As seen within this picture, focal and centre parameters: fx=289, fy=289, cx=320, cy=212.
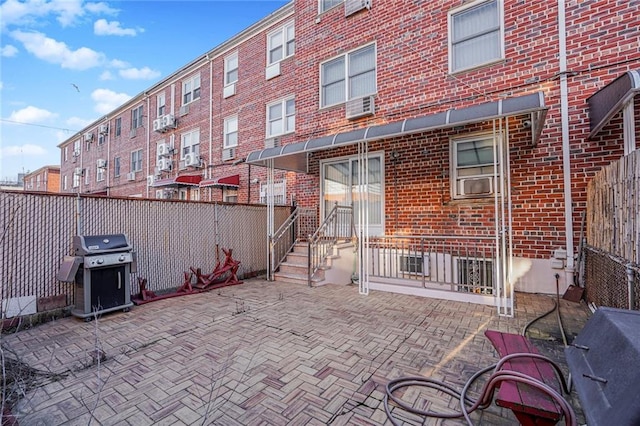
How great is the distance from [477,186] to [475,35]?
132 inches

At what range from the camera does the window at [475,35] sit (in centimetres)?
613

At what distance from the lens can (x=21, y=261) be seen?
435 centimetres

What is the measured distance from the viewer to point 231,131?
13.4 meters

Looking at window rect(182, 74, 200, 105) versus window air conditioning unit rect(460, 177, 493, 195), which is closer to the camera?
window air conditioning unit rect(460, 177, 493, 195)

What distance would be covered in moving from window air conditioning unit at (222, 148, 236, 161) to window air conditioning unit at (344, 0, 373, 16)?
7.34 m

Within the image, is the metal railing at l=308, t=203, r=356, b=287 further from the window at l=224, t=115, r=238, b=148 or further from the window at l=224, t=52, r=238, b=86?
the window at l=224, t=52, r=238, b=86

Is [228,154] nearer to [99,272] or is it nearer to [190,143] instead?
[190,143]

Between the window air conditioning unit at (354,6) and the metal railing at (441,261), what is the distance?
6.20m

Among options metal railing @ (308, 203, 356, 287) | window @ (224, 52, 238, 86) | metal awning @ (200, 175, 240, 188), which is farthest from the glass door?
window @ (224, 52, 238, 86)

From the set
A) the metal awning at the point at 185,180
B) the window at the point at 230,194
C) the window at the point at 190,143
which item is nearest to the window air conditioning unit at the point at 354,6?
the window at the point at 230,194

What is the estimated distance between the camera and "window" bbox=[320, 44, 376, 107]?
25.7ft

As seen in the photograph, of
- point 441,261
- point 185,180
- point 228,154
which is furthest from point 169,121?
point 441,261

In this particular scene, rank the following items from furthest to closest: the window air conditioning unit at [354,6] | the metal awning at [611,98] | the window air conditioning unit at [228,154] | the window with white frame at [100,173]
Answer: the window with white frame at [100,173] < the window air conditioning unit at [228,154] < the window air conditioning unit at [354,6] < the metal awning at [611,98]

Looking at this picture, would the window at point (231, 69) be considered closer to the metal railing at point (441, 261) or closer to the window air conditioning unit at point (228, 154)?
the window air conditioning unit at point (228, 154)
